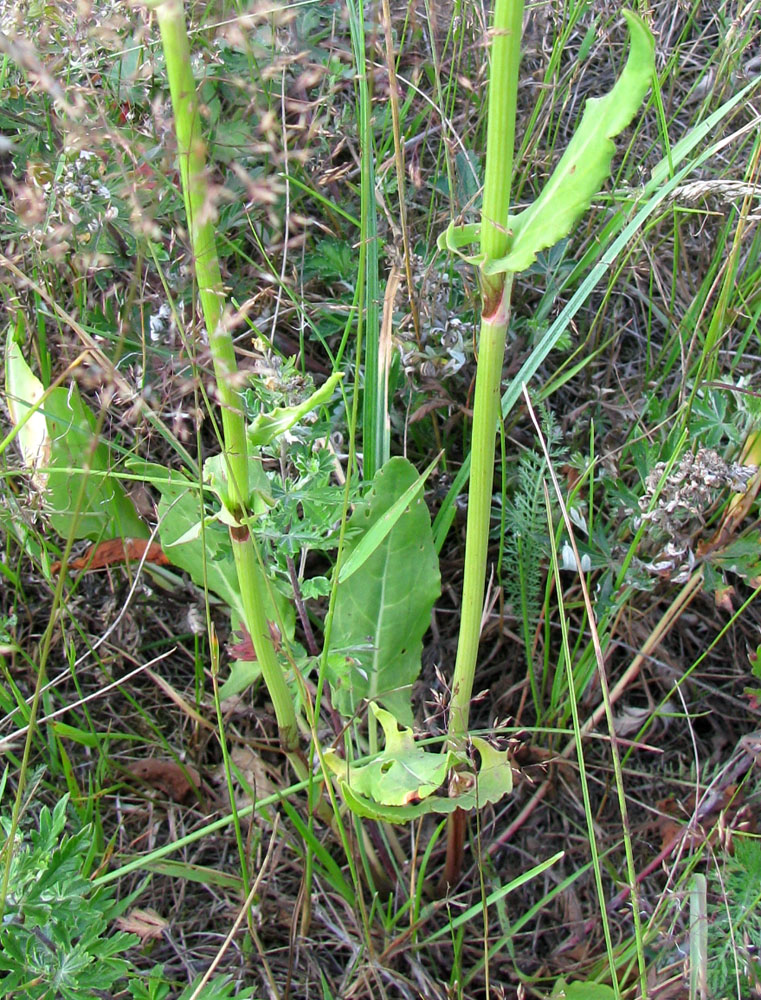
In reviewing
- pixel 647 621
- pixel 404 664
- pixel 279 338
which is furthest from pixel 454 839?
pixel 279 338

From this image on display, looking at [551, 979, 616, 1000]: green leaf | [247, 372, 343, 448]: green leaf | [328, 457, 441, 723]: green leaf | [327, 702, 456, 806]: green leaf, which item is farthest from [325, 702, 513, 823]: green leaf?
[247, 372, 343, 448]: green leaf

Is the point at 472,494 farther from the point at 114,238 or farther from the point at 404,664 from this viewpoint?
the point at 114,238

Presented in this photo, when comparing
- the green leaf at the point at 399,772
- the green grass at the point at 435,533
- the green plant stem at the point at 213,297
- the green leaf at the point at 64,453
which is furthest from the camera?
→ the green leaf at the point at 64,453

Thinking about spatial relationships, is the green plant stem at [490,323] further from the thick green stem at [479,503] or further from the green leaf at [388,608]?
the green leaf at [388,608]

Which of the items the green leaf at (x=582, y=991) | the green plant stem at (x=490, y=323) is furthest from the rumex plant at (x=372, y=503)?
the green leaf at (x=582, y=991)

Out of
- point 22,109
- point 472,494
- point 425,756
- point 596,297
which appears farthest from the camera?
point 596,297

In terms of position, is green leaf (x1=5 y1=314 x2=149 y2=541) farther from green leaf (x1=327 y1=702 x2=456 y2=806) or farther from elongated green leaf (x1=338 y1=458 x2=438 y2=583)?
green leaf (x1=327 y1=702 x2=456 y2=806)

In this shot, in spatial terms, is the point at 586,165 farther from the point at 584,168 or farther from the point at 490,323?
the point at 490,323

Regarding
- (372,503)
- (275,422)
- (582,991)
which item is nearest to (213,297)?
(275,422)
